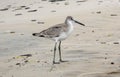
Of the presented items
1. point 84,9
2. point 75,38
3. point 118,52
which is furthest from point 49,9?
point 118,52

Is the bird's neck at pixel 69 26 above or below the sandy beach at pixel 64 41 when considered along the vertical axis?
above

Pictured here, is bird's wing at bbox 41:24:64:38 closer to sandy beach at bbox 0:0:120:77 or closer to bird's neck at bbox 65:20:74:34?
bird's neck at bbox 65:20:74:34

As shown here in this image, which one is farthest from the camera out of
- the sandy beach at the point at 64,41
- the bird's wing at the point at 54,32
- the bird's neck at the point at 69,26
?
the bird's neck at the point at 69,26

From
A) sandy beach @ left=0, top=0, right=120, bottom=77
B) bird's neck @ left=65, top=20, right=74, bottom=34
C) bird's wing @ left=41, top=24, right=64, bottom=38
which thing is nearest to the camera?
sandy beach @ left=0, top=0, right=120, bottom=77

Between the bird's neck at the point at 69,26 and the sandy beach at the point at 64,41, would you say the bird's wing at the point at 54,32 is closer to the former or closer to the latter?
the bird's neck at the point at 69,26

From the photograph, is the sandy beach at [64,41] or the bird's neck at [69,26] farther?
the bird's neck at [69,26]

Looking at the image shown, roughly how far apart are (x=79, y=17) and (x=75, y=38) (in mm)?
3020

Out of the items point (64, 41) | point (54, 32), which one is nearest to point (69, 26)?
point (54, 32)

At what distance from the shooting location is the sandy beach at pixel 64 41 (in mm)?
9156

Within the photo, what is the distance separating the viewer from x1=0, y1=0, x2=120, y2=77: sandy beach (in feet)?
30.0

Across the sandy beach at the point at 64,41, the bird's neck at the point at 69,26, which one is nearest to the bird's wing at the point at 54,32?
the bird's neck at the point at 69,26

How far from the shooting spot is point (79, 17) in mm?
15383

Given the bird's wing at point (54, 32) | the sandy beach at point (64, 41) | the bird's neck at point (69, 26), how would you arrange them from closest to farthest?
the sandy beach at point (64, 41) → the bird's wing at point (54, 32) → the bird's neck at point (69, 26)

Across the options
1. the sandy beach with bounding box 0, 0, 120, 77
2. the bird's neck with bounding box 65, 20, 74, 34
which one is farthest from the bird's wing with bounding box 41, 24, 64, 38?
the sandy beach with bounding box 0, 0, 120, 77
